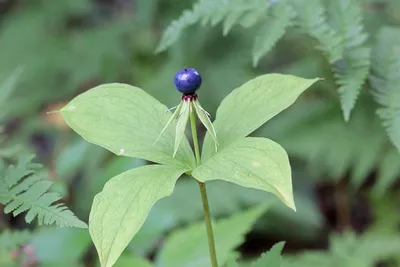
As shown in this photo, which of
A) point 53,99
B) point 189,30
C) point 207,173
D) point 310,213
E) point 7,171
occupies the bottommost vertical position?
point 310,213

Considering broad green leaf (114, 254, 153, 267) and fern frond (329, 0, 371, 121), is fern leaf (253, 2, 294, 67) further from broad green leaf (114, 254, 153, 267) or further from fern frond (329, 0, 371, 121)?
broad green leaf (114, 254, 153, 267)

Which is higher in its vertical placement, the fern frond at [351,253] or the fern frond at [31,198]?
the fern frond at [31,198]

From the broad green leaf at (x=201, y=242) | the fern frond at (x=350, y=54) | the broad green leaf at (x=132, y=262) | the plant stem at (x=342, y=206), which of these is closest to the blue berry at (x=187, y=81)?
the fern frond at (x=350, y=54)

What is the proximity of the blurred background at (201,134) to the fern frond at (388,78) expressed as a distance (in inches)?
0.8

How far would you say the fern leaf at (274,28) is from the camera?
1916mm

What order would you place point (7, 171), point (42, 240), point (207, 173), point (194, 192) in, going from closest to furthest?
1. point (207, 173)
2. point (7, 171)
3. point (42, 240)
4. point (194, 192)

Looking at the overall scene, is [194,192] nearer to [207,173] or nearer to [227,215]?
[227,215]

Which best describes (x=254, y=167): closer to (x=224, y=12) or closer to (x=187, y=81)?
(x=187, y=81)

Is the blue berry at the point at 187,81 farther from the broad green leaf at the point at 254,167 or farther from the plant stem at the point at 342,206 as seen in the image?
the plant stem at the point at 342,206

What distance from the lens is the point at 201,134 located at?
3490 mm

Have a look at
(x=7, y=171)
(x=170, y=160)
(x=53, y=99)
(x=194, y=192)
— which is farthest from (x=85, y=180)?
(x=170, y=160)

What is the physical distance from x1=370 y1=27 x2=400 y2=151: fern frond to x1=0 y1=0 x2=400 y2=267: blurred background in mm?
21

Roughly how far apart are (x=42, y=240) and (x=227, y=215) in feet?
3.32

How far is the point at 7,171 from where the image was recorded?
140 cm
